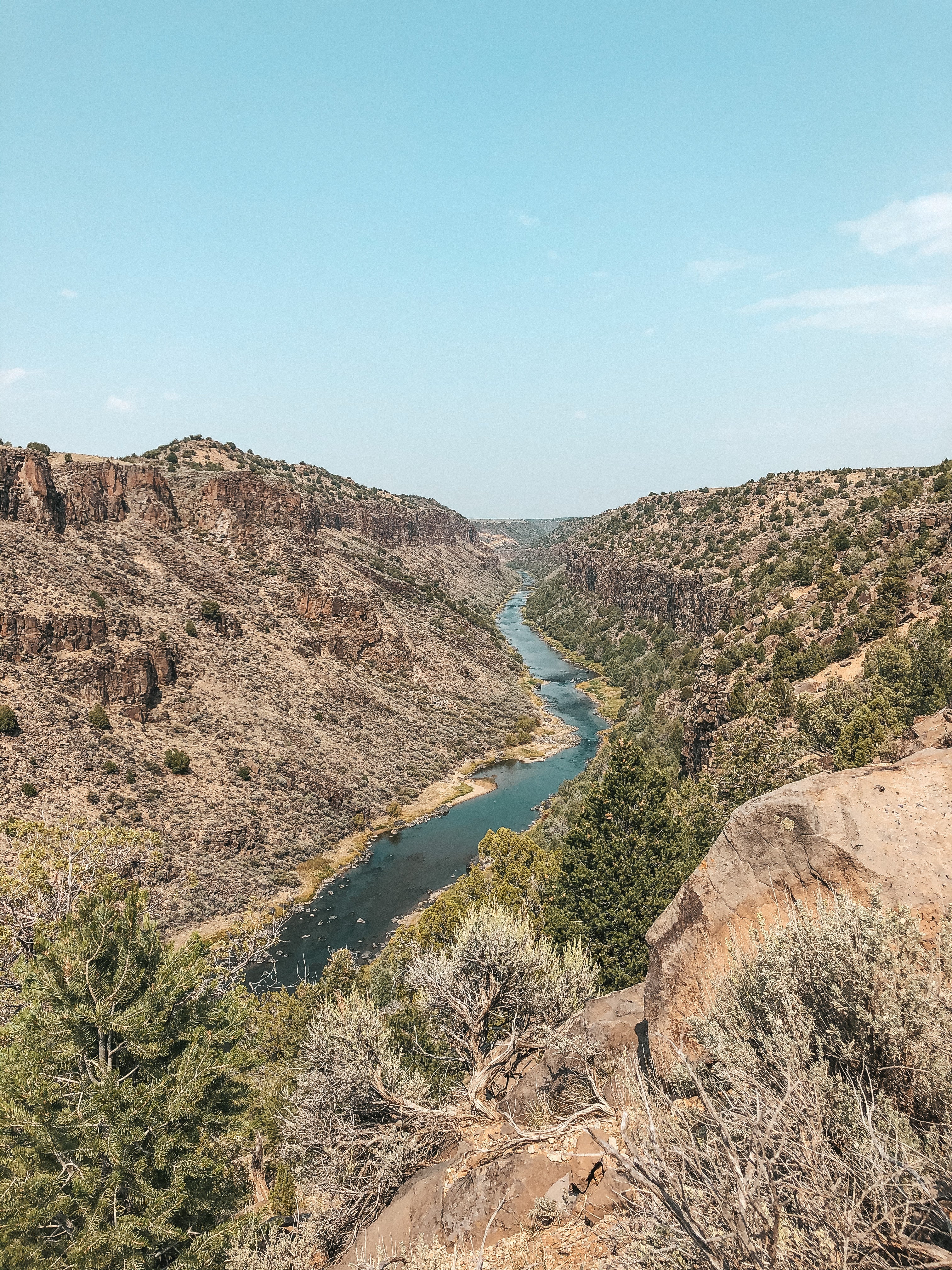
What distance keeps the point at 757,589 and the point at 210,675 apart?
52.7 metres

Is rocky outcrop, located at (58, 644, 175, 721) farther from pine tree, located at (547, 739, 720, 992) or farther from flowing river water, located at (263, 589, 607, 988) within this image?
pine tree, located at (547, 739, 720, 992)

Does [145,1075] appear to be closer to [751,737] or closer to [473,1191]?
[473,1191]

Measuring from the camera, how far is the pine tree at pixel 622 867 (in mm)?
22328

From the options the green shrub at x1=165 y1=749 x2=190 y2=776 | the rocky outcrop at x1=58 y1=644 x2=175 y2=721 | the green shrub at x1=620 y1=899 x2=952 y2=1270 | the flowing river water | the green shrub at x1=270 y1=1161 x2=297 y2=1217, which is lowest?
the flowing river water

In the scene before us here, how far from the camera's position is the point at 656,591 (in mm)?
105688

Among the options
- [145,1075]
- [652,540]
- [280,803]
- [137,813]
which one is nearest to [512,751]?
[280,803]

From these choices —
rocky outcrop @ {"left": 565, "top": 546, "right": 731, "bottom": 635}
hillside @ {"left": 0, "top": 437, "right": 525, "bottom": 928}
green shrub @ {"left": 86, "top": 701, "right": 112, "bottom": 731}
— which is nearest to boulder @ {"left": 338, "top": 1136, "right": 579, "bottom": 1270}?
hillside @ {"left": 0, "top": 437, "right": 525, "bottom": 928}

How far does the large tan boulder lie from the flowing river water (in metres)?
22.1

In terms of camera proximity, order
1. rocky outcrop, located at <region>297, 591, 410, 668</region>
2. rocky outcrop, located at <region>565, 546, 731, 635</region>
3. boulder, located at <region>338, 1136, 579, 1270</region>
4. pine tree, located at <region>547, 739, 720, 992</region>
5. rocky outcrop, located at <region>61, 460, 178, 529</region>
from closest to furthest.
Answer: boulder, located at <region>338, 1136, 579, 1270</region>
pine tree, located at <region>547, 739, 720, 992</region>
rocky outcrop, located at <region>61, 460, 178, 529</region>
rocky outcrop, located at <region>297, 591, 410, 668</region>
rocky outcrop, located at <region>565, 546, 731, 635</region>

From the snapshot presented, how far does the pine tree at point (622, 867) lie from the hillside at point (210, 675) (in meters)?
13.7

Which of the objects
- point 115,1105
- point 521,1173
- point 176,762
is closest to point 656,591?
point 176,762

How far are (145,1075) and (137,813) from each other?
36.2 metres

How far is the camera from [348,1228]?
13.8 m

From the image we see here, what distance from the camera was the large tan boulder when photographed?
8055mm
